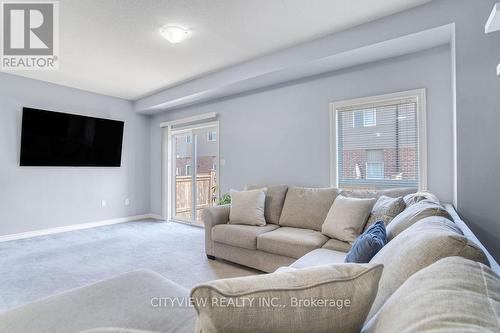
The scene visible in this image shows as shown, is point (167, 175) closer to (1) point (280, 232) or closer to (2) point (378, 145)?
(1) point (280, 232)

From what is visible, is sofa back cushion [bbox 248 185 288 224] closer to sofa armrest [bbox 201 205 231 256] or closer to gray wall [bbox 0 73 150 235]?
sofa armrest [bbox 201 205 231 256]

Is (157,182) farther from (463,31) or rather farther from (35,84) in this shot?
(463,31)

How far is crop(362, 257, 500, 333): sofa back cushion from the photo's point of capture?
0.48 metres

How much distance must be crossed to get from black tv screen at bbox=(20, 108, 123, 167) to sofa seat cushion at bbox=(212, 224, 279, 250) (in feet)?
→ 11.1

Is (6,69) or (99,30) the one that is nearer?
(99,30)

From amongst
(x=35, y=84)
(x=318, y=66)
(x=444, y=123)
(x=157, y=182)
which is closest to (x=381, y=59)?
(x=318, y=66)

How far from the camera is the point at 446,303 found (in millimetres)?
532

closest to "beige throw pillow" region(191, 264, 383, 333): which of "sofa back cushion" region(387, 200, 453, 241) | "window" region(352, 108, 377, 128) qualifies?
"sofa back cushion" region(387, 200, 453, 241)

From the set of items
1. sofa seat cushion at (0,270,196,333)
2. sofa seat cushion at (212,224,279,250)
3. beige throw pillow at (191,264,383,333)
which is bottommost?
sofa seat cushion at (212,224,279,250)

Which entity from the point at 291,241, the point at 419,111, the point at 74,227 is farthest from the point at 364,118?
the point at 74,227

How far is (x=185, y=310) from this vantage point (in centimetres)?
121

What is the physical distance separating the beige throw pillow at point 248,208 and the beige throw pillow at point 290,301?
8.35 feet

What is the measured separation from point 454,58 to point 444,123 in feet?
2.25

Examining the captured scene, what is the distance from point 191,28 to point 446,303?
3.13 m
